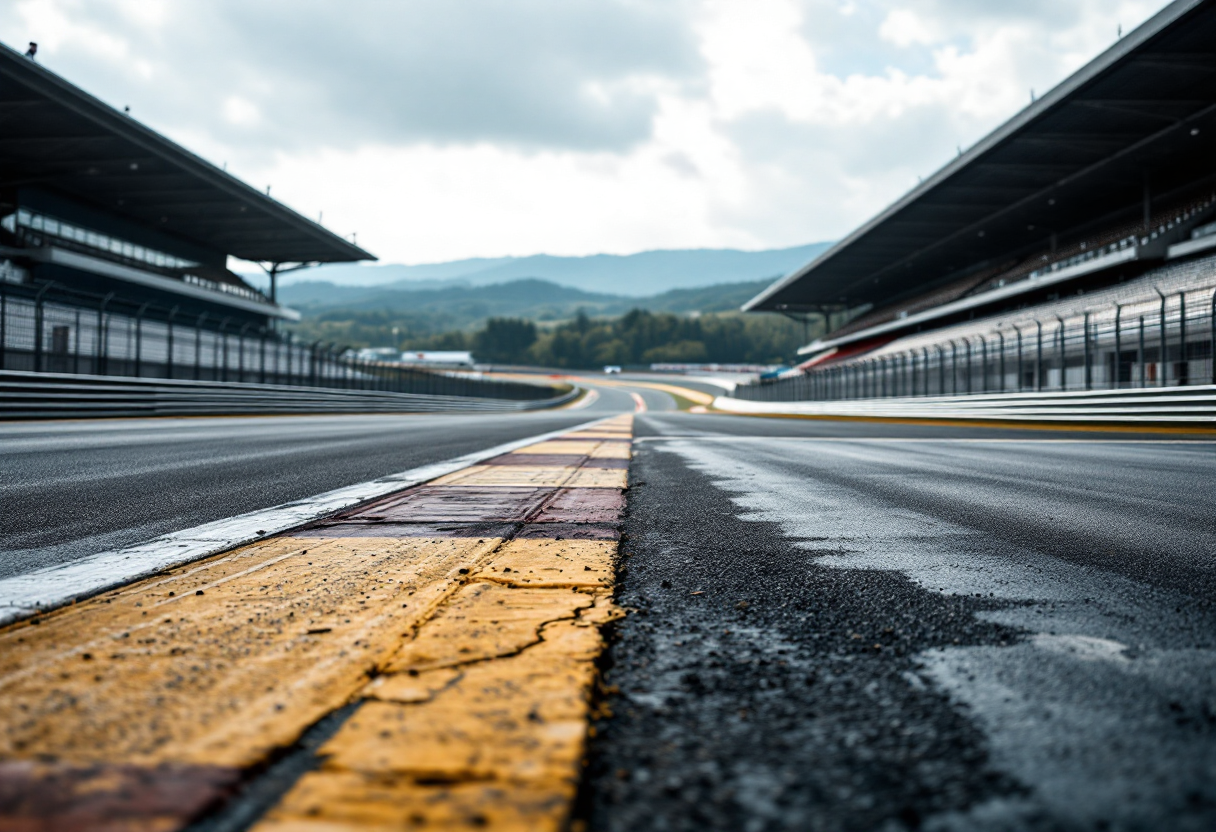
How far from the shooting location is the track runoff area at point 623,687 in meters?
0.99

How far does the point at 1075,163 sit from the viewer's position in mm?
32500

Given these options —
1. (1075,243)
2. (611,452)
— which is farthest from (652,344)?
(611,452)

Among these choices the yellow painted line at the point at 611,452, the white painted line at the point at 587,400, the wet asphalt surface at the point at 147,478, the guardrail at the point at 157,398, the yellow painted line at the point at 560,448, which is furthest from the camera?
the white painted line at the point at 587,400

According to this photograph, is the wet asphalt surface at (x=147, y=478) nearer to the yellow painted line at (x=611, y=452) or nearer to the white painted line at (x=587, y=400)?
the yellow painted line at (x=611, y=452)

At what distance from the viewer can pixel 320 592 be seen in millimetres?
2113

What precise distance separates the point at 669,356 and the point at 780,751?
14712cm

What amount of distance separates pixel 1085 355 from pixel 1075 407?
6.20ft

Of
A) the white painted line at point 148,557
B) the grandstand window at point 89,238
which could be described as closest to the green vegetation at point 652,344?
the grandstand window at point 89,238

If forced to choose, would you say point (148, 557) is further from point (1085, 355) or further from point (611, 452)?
point (1085, 355)

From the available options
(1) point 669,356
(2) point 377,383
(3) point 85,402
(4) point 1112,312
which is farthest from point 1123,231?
(1) point 669,356

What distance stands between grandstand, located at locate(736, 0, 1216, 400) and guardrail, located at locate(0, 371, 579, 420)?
68.0 feet

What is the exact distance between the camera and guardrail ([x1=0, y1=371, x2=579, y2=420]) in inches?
556

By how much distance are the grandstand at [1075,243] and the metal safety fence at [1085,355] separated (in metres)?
0.05

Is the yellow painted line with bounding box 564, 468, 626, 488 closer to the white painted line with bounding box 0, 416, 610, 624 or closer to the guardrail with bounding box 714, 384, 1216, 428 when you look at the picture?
the white painted line with bounding box 0, 416, 610, 624
